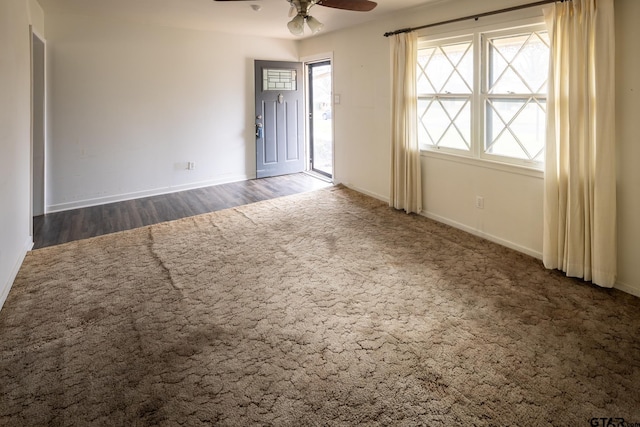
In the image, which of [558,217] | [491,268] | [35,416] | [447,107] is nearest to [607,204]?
[558,217]

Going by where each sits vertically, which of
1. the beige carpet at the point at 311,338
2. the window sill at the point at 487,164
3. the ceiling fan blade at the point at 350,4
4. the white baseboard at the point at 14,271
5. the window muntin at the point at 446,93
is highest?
the ceiling fan blade at the point at 350,4

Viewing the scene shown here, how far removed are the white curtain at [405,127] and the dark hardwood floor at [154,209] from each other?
1.73 meters

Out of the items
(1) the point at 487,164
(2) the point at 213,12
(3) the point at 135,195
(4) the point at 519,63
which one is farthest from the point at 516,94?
(3) the point at 135,195

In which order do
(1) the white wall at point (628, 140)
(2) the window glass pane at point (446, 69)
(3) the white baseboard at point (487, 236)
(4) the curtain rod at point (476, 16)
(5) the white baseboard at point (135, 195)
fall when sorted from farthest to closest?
(5) the white baseboard at point (135, 195), (2) the window glass pane at point (446, 69), (3) the white baseboard at point (487, 236), (4) the curtain rod at point (476, 16), (1) the white wall at point (628, 140)

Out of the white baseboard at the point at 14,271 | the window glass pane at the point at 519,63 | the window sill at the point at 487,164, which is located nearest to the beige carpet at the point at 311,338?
the white baseboard at the point at 14,271

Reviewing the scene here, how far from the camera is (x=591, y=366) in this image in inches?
84.7

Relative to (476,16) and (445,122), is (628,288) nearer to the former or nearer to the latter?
(445,122)

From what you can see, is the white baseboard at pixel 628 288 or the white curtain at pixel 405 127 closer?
the white baseboard at pixel 628 288

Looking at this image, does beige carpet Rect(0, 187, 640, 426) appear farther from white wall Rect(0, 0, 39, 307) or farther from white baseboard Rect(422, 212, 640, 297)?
white wall Rect(0, 0, 39, 307)

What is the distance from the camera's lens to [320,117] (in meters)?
8.07

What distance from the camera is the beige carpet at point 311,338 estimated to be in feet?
6.18

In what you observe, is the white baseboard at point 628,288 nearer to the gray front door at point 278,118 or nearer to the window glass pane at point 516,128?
the window glass pane at point 516,128

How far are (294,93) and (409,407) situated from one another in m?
6.22

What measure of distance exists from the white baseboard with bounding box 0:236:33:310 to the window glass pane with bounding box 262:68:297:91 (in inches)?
169
